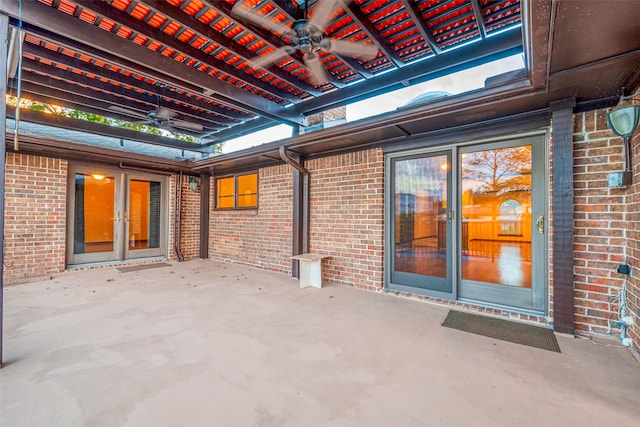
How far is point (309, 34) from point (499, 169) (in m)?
2.82

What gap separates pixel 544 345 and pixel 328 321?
2.11 meters

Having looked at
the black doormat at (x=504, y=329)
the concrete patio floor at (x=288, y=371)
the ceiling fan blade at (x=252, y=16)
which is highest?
the ceiling fan blade at (x=252, y=16)

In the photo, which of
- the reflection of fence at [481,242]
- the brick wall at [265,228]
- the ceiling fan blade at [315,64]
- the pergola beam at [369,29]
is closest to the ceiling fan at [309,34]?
the ceiling fan blade at [315,64]

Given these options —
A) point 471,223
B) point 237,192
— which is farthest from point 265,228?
point 471,223

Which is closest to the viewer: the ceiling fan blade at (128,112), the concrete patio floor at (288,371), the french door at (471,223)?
the concrete patio floor at (288,371)

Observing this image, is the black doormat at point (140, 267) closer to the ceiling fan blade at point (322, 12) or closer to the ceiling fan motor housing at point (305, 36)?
the ceiling fan motor housing at point (305, 36)

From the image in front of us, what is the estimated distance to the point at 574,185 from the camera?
2.87 metres

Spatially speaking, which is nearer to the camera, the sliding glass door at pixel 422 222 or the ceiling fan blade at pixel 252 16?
the ceiling fan blade at pixel 252 16

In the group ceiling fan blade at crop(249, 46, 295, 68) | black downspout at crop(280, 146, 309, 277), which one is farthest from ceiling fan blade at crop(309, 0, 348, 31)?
black downspout at crop(280, 146, 309, 277)

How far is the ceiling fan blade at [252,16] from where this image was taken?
8.34ft

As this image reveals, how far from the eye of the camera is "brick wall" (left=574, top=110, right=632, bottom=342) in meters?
2.71

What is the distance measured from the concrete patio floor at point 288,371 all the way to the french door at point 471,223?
2.19 feet

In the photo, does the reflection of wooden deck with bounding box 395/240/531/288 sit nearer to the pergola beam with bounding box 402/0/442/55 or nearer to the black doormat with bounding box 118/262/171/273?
the pergola beam with bounding box 402/0/442/55

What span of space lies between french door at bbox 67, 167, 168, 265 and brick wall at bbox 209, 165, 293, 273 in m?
1.74
